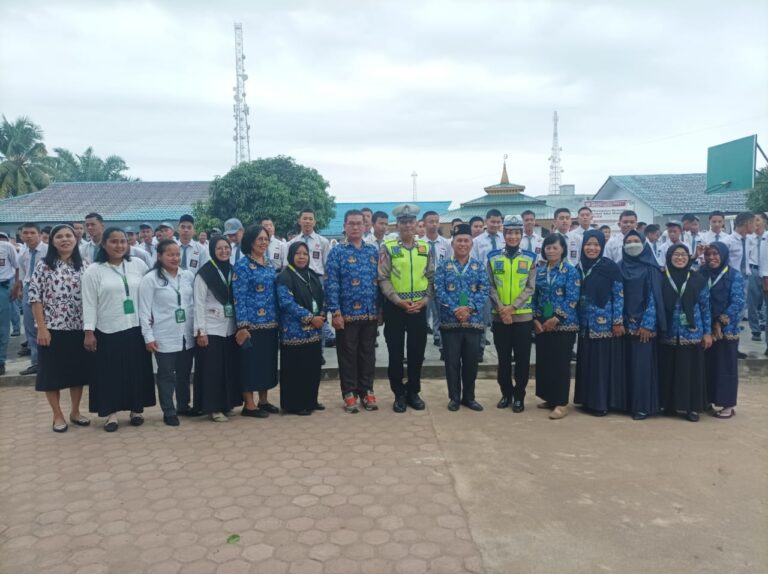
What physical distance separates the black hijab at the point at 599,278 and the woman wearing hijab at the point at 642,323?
168 millimetres

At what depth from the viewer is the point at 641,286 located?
4.61 m

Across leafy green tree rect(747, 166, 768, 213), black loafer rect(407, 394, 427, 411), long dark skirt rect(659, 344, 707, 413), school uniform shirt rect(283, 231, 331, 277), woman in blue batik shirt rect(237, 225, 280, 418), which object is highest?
leafy green tree rect(747, 166, 768, 213)

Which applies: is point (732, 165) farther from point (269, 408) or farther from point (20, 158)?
point (20, 158)

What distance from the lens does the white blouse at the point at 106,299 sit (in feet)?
13.8

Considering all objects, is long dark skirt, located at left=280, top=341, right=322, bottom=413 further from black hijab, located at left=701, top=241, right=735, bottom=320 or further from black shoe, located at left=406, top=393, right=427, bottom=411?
black hijab, located at left=701, top=241, right=735, bottom=320

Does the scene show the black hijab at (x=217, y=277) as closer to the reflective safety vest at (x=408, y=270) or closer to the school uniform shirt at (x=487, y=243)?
the reflective safety vest at (x=408, y=270)

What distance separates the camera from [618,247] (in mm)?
6605

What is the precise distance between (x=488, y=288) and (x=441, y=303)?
0.47 metres

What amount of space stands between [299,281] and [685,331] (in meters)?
3.48

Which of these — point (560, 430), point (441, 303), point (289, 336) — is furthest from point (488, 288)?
point (289, 336)

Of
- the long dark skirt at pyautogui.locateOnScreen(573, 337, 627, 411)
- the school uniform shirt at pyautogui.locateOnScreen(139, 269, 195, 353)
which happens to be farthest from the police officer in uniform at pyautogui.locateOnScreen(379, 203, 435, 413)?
the school uniform shirt at pyautogui.locateOnScreen(139, 269, 195, 353)

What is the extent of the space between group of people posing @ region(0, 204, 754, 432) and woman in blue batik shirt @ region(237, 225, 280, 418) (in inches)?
0.5

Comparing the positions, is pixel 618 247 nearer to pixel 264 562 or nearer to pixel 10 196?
pixel 264 562

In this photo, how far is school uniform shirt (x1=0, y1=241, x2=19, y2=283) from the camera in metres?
6.36
